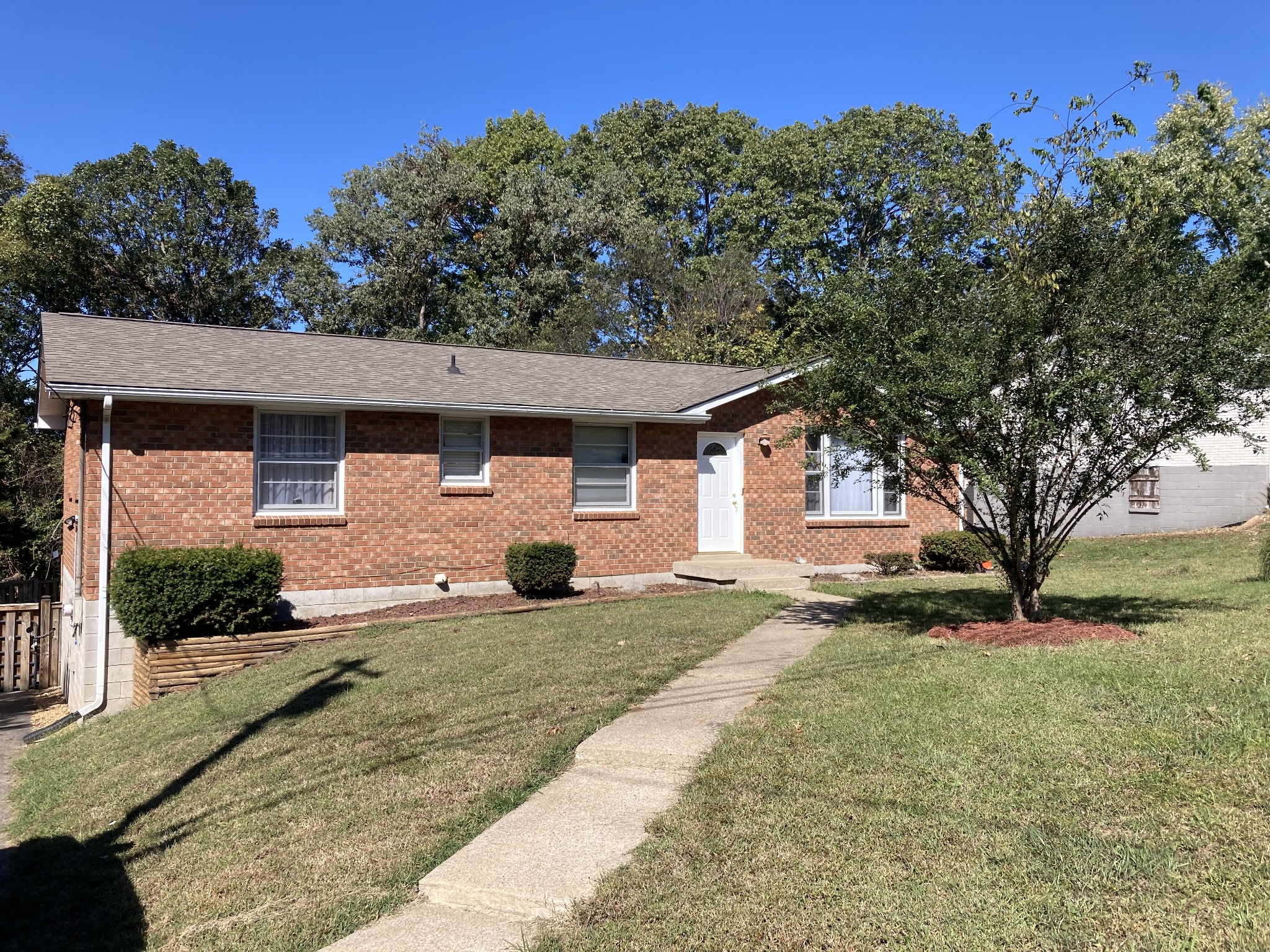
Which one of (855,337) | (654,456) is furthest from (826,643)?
(654,456)

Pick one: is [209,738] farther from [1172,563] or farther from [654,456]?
[1172,563]

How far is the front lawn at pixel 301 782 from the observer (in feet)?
16.6

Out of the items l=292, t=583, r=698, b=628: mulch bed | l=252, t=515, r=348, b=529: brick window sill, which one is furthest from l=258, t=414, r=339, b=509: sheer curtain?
l=292, t=583, r=698, b=628: mulch bed

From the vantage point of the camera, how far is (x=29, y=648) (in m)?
16.1

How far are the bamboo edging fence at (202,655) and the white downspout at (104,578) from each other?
0.37m

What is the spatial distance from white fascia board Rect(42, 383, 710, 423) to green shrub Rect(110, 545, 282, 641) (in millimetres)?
2082

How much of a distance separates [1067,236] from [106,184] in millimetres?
33322

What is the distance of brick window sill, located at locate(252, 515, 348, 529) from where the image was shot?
43.9ft

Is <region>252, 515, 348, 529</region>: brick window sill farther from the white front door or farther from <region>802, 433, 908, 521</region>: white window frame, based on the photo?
<region>802, 433, 908, 521</region>: white window frame

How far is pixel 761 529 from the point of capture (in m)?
17.3

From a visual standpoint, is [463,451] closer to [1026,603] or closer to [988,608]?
[988,608]

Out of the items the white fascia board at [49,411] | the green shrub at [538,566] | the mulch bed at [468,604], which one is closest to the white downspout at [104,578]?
the mulch bed at [468,604]

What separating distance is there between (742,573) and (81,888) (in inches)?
446

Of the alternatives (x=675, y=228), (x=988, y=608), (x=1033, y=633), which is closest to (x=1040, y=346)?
(x=1033, y=633)
